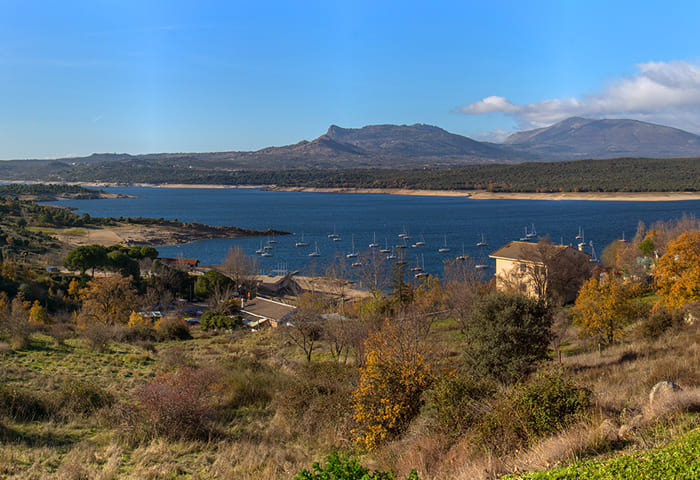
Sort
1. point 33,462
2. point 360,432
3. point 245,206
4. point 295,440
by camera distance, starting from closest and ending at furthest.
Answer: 1. point 33,462
2. point 360,432
3. point 295,440
4. point 245,206

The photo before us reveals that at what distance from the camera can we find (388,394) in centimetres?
914

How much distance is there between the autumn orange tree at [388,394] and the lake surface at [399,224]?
38475 millimetres

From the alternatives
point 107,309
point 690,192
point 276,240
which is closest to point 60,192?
point 276,240

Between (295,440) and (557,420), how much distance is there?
189 inches

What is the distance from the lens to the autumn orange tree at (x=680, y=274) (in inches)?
755

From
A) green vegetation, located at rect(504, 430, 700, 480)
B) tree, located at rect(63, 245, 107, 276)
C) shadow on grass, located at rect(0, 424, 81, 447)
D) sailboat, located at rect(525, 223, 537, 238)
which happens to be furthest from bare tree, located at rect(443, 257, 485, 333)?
sailboat, located at rect(525, 223, 537, 238)

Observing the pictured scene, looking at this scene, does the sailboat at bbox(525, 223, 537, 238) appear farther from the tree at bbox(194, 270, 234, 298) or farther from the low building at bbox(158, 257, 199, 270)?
the tree at bbox(194, 270, 234, 298)

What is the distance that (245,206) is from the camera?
142250 millimetres

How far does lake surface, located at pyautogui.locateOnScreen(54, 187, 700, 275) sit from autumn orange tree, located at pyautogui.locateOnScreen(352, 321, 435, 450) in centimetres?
3847

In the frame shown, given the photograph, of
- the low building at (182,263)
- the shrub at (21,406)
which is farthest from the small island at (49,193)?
the shrub at (21,406)

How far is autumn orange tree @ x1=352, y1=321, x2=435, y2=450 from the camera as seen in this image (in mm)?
8789

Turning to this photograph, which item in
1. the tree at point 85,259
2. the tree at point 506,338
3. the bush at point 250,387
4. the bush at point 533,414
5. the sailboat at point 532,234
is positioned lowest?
the sailboat at point 532,234

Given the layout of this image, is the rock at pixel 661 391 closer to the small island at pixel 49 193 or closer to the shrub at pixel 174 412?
the shrub at pixel 174 412

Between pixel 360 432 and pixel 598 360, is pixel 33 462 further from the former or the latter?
pixel 598 360
